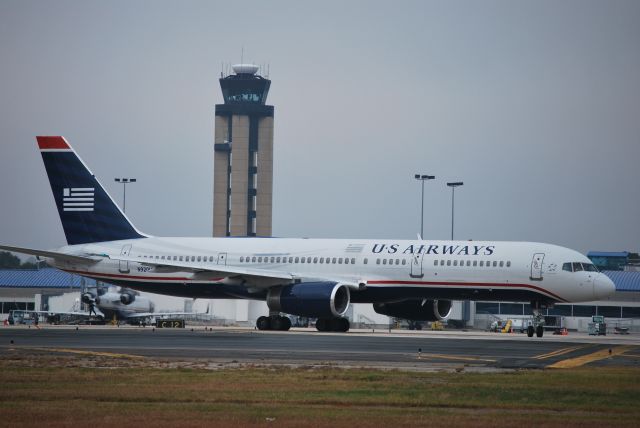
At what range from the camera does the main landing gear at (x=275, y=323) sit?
5700 cm

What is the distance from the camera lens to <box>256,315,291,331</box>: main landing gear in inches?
2244

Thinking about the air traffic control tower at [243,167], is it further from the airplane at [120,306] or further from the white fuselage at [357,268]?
the white fuselage at [357,268]

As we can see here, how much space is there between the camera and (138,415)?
2022cm

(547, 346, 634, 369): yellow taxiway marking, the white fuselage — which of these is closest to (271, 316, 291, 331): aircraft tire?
the white fuselage

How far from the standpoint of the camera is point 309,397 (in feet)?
76.1

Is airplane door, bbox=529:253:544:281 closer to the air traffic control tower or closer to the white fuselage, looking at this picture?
the white fuselage

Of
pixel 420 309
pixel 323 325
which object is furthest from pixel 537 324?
pixel 323 325

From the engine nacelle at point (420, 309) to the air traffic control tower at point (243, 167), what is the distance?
4633 inches

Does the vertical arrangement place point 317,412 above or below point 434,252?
below

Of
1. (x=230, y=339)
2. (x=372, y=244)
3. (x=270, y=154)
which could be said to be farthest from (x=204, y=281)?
(x=270, y=154)

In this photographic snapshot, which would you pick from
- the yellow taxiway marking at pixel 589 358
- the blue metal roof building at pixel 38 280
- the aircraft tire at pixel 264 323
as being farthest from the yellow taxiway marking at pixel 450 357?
the blue metal roof building at pixel 38 280

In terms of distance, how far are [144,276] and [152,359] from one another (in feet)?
92.6

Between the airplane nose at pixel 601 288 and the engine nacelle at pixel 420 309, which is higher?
the airplane nose at pixel 601 288

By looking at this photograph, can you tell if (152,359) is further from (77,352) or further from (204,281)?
(204,281)
